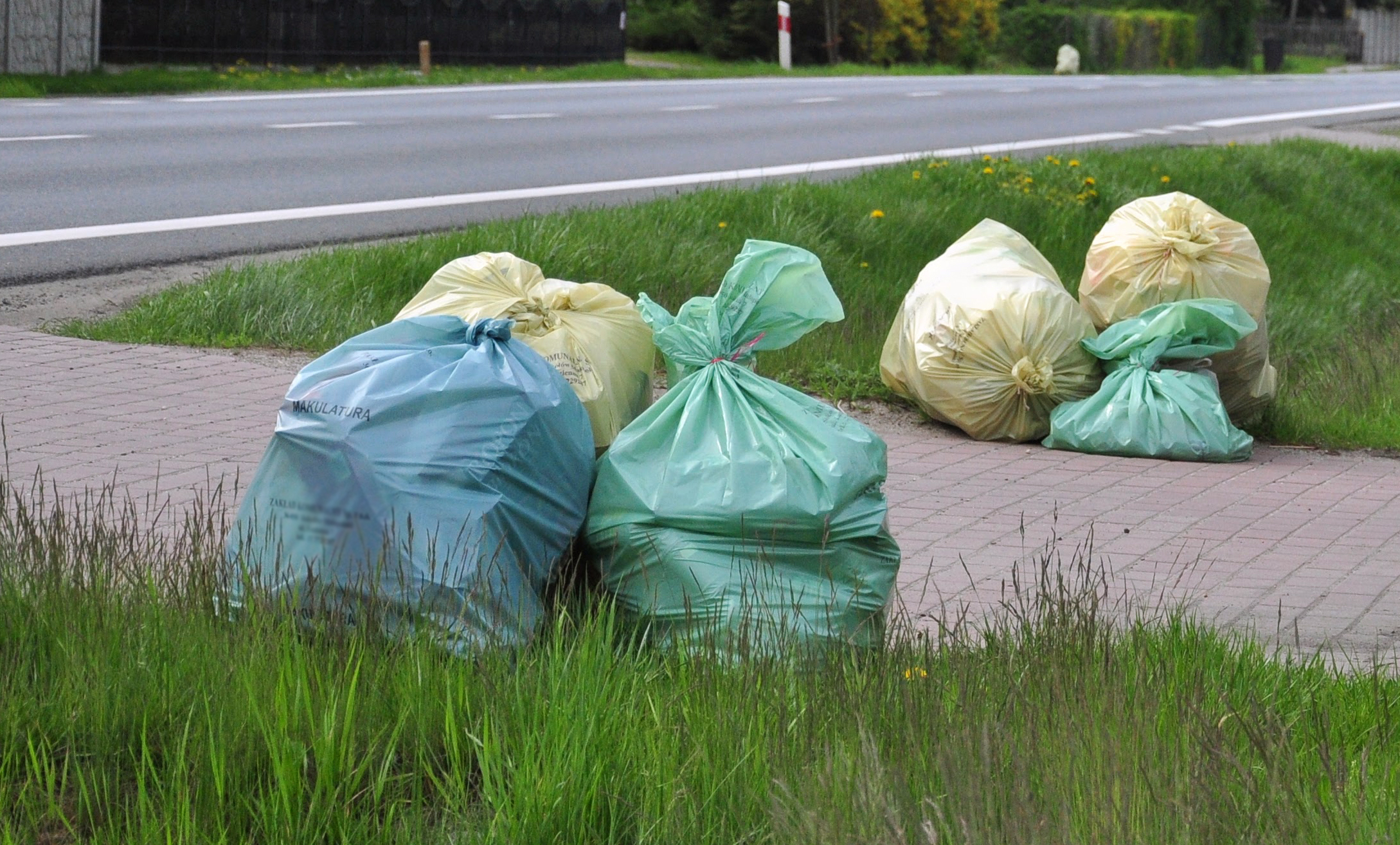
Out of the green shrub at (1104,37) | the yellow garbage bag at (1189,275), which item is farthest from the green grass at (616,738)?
the green shrub at (1104,37)

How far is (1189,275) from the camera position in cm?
703

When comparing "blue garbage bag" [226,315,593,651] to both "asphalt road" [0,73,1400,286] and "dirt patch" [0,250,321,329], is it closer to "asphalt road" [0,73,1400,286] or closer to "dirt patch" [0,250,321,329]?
"dirt patch" [0,250,321,329]

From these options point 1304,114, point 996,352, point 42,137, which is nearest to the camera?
point 996,352

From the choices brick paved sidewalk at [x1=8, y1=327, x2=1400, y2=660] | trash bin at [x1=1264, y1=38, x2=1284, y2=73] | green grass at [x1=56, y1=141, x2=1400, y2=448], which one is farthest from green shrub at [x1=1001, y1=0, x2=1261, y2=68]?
brick paved sidewalk at [x1=8, y1=327, x2=1400, y2=660]

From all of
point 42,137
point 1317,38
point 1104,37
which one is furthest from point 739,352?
point 1317,38

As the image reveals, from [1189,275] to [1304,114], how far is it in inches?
666

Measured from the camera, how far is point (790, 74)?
31.0m

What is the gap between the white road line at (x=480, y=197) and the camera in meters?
8.76

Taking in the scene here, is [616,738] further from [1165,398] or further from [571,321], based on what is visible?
[1165,398]

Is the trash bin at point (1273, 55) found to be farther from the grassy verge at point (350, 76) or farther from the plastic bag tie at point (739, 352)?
the plastic bag tie at point (739, 352)

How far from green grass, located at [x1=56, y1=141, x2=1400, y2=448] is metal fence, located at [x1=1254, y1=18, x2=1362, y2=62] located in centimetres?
5393

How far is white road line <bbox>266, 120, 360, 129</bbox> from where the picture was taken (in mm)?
14531

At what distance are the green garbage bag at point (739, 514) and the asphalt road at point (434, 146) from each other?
202 inches

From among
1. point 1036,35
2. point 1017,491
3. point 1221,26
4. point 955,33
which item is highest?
point 1221,26
